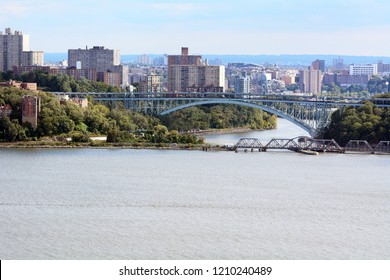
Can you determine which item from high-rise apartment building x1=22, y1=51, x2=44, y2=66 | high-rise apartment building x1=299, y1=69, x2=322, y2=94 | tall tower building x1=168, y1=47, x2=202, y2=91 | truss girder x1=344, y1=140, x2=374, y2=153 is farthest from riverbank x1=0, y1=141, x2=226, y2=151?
high-rise apartment building x1=299, y1=69, x2=322, y2=94

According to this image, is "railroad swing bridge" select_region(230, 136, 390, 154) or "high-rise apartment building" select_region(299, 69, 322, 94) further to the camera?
"high-rise apartment building" select_region(299, 69, 322, 94)

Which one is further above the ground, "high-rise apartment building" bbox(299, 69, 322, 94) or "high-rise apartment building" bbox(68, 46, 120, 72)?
"high-rise apartment building" bbox(68, 46, 120, 72)

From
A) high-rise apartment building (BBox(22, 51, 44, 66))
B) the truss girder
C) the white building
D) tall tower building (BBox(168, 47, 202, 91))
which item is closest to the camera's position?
the truss girder

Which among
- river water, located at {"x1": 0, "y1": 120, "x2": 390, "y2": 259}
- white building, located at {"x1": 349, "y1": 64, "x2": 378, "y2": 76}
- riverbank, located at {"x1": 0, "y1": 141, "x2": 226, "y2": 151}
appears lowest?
river water, located at {"x1": 0, "y1": 120, "x2": 390, "y2": 259}

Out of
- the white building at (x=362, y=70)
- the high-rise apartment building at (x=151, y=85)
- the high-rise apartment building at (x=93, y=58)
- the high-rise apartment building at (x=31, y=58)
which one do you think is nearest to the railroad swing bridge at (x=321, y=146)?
the high-rise apartment building at (x=151, y=85)

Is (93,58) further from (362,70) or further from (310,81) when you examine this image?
(362,70)

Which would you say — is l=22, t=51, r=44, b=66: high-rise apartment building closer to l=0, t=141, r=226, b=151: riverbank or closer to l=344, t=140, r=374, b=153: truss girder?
l=0, t=141, r=226, b=151: riverbank

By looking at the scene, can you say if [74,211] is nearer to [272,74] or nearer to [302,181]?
[302,181]
